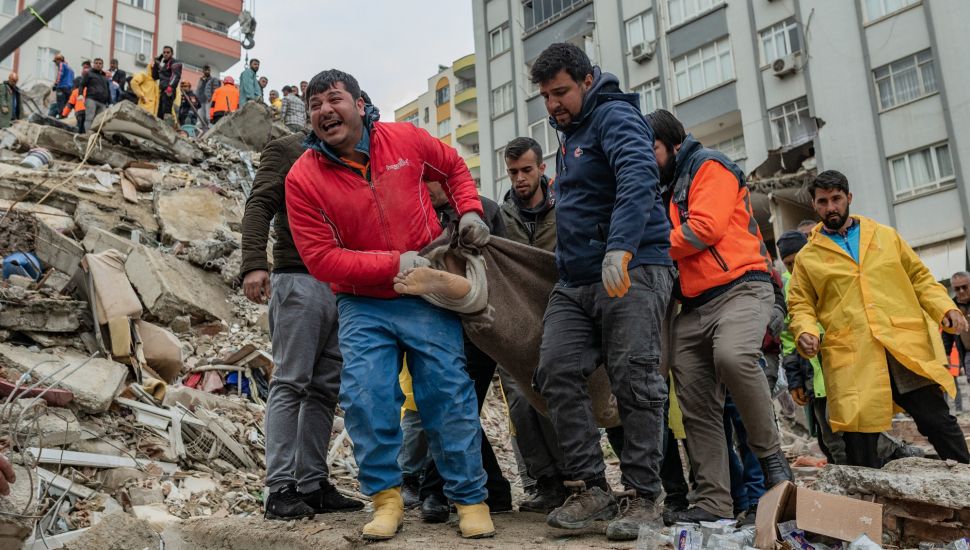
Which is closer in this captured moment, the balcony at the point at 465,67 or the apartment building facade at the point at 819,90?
the apartment building facade at the point at 819,90

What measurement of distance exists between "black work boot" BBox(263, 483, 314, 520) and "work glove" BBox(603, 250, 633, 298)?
177 cm

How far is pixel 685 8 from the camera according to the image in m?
22.9

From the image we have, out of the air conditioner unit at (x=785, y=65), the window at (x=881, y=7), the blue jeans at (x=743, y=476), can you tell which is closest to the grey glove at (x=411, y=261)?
the blue jeans at (x=743, y=476)

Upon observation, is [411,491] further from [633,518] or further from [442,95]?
[442,95]

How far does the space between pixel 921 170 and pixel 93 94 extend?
61.1 ft

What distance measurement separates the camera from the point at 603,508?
3.00m

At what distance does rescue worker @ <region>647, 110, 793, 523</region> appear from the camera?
3.31 metres

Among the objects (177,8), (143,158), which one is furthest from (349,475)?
(177,8)

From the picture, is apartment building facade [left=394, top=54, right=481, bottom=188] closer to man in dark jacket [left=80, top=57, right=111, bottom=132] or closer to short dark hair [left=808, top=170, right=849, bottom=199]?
man in dark jacket [left=80, top=57, right=111, bottom=132]

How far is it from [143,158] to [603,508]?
46.9 feet

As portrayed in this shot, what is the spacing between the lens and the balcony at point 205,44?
143 feet

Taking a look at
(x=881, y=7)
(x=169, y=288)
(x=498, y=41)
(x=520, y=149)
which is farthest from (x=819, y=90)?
(x=520, y=149)

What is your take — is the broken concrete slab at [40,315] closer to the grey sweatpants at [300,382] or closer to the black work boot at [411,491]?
the grey sweatpants at [300,382]

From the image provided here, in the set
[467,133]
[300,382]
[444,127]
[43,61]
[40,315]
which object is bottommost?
[300,382]
